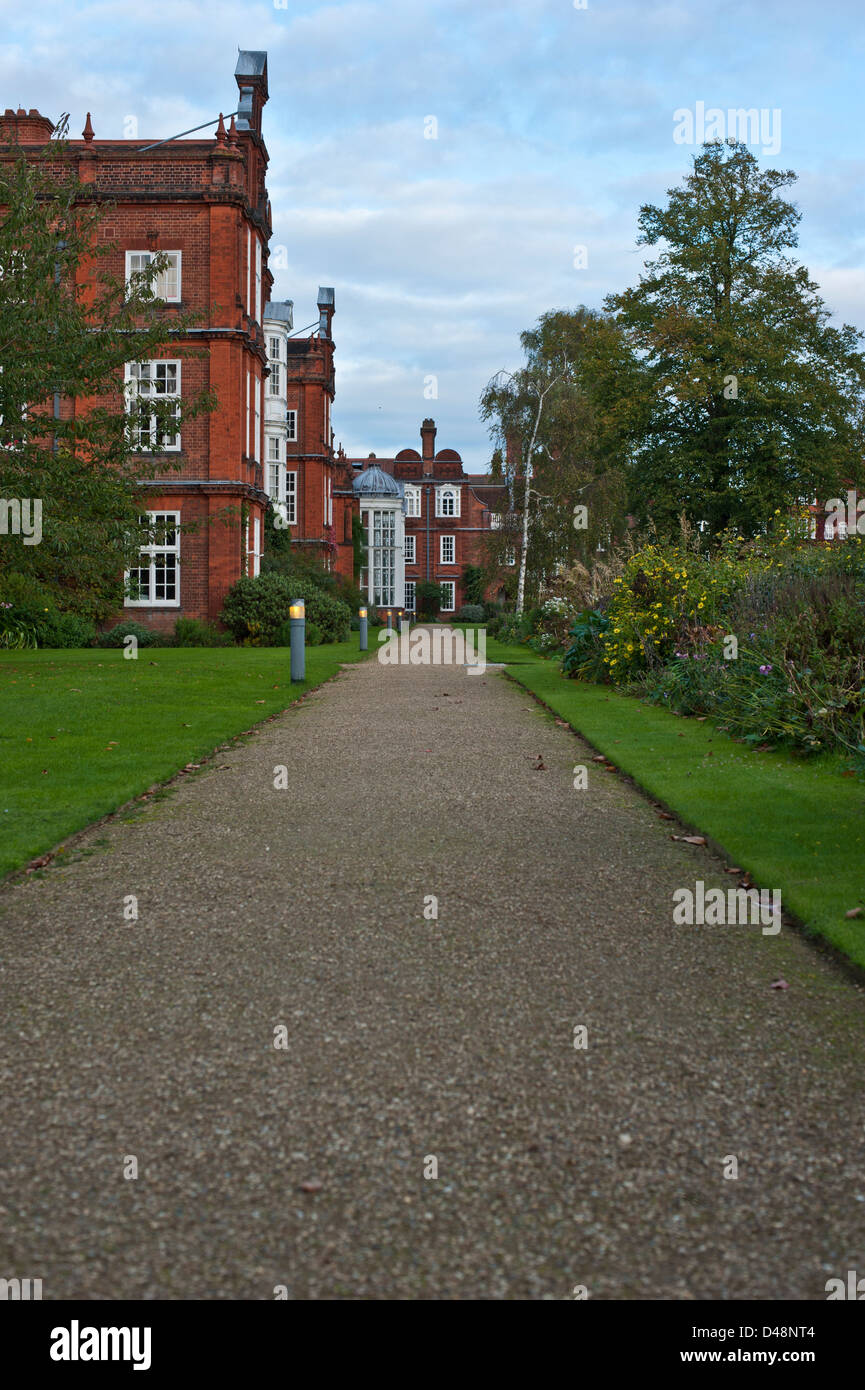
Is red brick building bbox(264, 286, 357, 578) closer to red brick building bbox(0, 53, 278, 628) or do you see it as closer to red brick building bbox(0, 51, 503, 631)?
red brick building bbox(0, 51, 503, 631)

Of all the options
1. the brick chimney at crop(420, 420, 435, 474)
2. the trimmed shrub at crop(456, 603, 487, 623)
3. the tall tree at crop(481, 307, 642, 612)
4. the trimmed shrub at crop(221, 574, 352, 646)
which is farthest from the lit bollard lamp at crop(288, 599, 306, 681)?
the brick chimney at crop(420, 420, 435, 474)

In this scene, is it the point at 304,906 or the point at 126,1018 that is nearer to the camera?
the point at 126,1018

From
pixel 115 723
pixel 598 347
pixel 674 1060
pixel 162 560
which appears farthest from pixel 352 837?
pixel 598 347

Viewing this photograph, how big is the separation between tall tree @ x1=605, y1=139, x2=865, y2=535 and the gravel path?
1111 inches

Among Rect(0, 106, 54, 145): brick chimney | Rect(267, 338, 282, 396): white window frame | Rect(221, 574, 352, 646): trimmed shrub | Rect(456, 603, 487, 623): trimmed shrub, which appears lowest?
Rect(221, 574, 352, 646): trimmed shrub

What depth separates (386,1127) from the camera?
3.15 metres

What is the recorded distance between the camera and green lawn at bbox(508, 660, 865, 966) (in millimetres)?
5359

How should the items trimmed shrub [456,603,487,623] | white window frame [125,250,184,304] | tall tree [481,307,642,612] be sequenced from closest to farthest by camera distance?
white window frame [125,250,184,304]
tall tree [481,307,642,612]
trimmed shrub [456,603,487,623]

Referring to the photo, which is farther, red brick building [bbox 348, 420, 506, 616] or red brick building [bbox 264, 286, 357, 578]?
red brick building [bbox 348, 420, 506, 616]

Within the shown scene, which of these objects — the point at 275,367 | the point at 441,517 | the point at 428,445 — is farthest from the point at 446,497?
the point at 275,367

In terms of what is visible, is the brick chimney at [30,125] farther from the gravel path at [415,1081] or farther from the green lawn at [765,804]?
the gravel path at [415,1081]

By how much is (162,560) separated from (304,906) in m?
26.7

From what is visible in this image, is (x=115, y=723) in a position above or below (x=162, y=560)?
below
